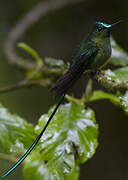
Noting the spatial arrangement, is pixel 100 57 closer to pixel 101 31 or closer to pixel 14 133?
pixel 101 31

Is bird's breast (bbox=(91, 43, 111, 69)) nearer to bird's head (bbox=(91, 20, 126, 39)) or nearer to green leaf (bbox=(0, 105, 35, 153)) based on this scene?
bird's head (bbox=(91, 20, 126, 39))

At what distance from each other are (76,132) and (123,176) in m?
1.80

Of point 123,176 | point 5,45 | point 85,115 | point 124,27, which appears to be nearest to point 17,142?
point 85,115

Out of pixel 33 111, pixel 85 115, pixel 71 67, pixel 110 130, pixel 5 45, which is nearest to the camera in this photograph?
pixel 71 67

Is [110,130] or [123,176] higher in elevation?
[110,130]

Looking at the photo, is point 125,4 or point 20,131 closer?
point 20,131

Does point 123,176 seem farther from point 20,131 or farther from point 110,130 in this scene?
point 20,131

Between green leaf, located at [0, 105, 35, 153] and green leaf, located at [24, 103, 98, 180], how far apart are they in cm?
6

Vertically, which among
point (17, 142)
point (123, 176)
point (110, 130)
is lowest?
point (123, 176)

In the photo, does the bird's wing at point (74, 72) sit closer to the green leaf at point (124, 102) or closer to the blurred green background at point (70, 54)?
the green leaf at point (124, 102)

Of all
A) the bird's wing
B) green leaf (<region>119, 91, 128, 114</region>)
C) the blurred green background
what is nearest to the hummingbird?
the bird's wing

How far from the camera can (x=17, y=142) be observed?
1.41m

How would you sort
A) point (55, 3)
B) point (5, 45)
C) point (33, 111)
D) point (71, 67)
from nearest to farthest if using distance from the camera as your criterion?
point (71, 67), point (5, 45), point (55, 3), point (33, 111)

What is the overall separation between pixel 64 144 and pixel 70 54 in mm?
2133
